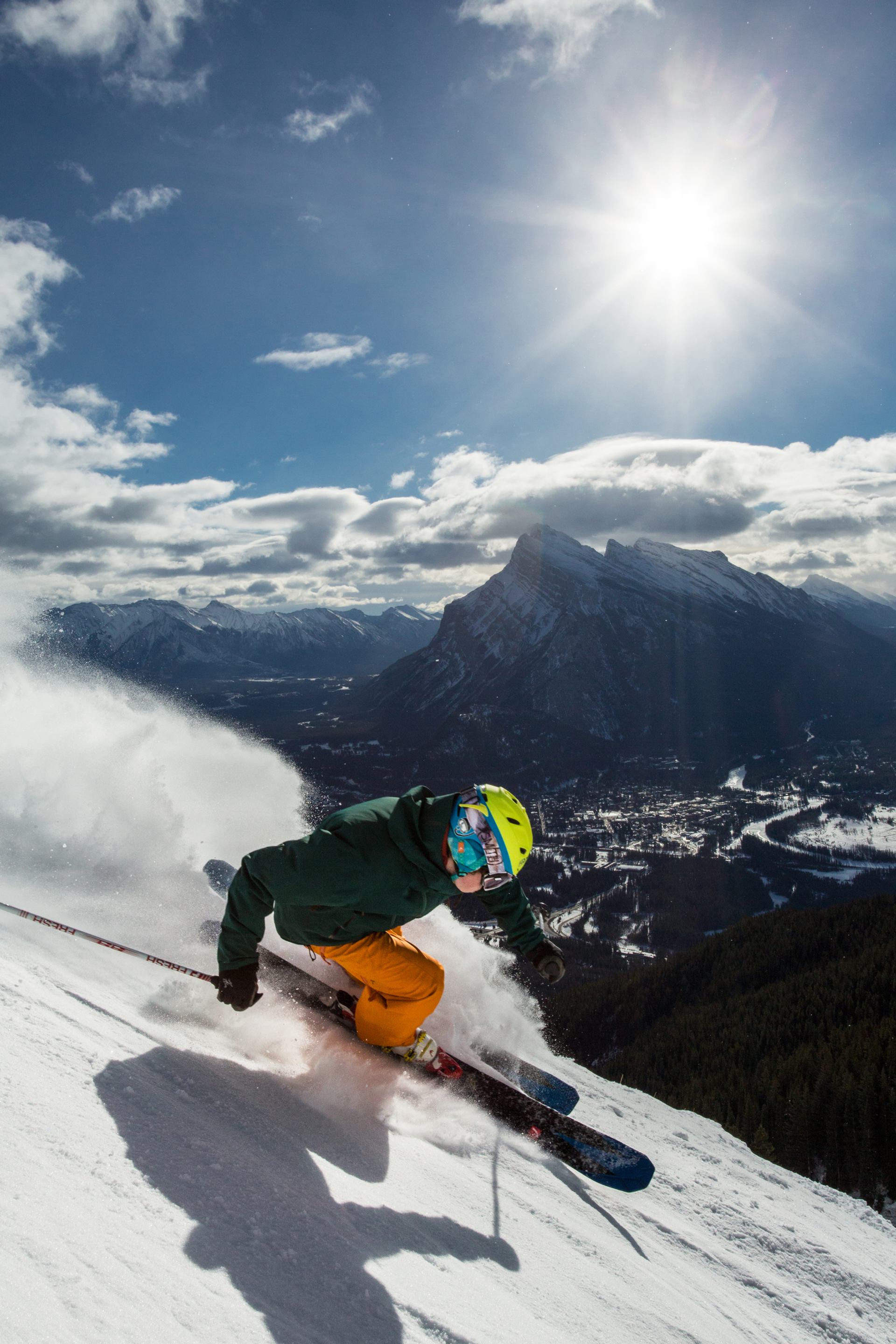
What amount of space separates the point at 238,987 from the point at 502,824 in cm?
303

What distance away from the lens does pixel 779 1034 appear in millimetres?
55156

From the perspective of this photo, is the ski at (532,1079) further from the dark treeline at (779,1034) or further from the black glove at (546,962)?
the dark treeline at (779,1034)

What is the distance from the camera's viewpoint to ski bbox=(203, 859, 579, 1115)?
26.8ft

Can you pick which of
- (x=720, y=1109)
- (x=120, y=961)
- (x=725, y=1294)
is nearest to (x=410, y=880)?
(x=120, y=961)

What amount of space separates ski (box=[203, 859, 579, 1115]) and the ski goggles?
3281 millimetres

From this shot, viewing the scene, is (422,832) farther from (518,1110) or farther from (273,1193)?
(518,1110)

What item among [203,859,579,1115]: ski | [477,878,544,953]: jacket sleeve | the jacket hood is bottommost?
[203,859,579,1115]: ski

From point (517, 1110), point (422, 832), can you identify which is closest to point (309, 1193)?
point (422, 832)

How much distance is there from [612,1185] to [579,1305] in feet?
8.12

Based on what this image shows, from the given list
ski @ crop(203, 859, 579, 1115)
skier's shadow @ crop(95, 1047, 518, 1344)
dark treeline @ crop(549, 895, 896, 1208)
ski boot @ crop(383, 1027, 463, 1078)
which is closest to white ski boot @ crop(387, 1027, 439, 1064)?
ski boot @ crop(383, 1027, 463, 1078)

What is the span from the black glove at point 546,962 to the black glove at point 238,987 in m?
3.16

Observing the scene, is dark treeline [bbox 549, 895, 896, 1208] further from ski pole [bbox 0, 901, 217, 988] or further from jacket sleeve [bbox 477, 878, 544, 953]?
ski pole [bbox 0, 901, 217, 988]

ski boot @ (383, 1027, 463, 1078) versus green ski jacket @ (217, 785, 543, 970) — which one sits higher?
green ski jacket @ (217, 785, 543, 970)

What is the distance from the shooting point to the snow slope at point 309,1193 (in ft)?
10.6
